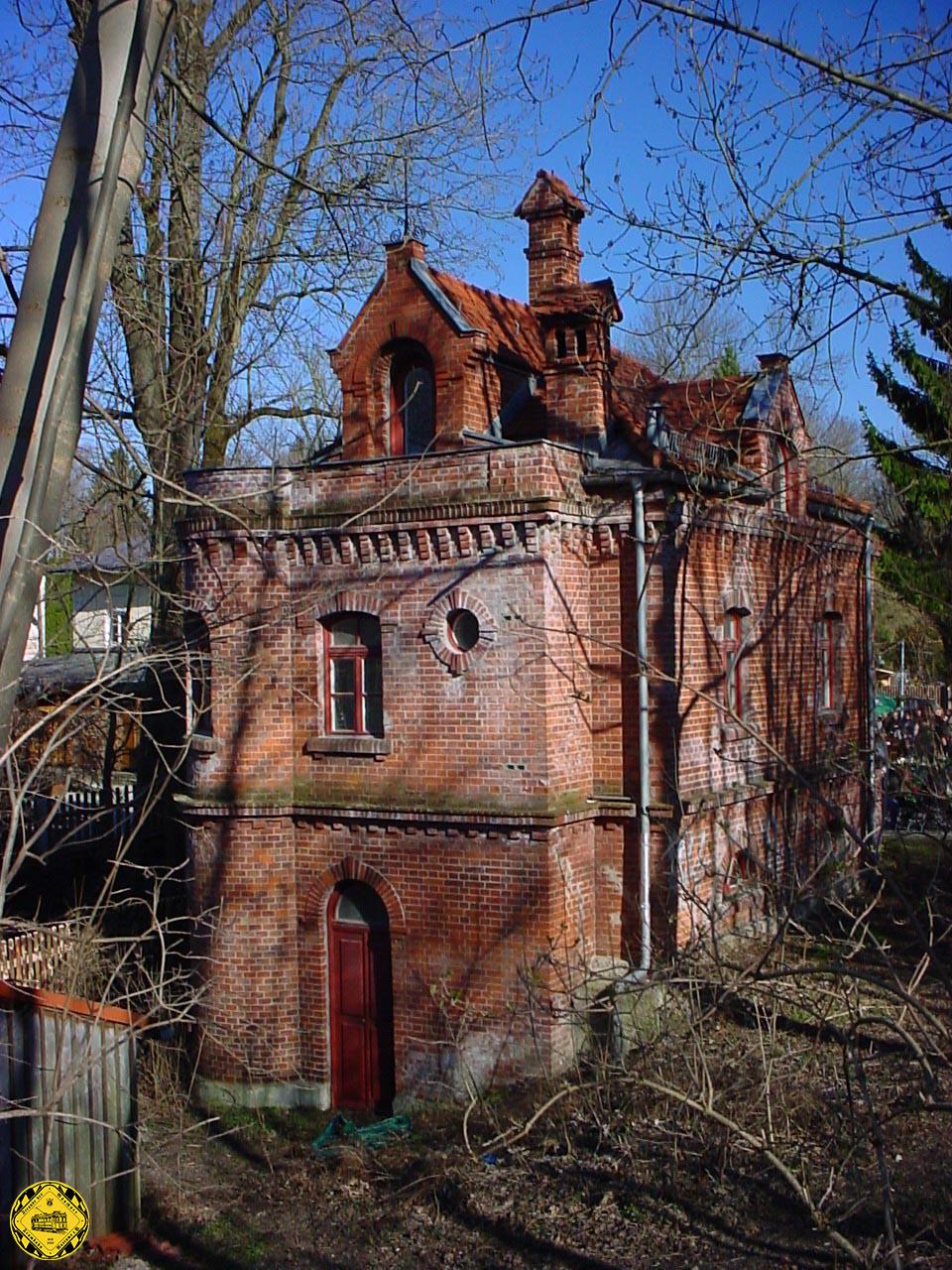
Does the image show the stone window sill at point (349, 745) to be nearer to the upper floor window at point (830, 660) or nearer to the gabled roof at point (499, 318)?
the gabled roof at point (499, 318)

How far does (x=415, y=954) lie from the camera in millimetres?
13906

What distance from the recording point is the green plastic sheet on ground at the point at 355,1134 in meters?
12.9

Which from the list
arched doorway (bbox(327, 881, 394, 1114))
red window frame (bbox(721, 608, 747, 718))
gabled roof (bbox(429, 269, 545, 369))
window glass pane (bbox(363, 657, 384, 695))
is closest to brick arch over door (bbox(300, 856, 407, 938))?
arched doorway (bbox(327, 881, 394, 1114))

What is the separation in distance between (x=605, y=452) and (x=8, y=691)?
1151 centimetres

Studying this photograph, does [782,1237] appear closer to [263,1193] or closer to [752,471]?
[263,1193]

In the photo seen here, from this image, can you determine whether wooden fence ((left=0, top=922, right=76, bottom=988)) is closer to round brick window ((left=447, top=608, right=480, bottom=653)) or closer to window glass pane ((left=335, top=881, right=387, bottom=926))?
window glass pane ((left=335, top=881, right=387, bottom=926))

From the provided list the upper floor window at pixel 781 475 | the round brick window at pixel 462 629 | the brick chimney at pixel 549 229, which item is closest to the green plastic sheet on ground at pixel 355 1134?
the round brick window at pixel 462 629

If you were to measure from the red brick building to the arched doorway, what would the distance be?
0.03 metres

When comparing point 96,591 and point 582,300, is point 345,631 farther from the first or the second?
point 96,591

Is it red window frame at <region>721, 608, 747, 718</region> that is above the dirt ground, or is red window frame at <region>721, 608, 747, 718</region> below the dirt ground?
above

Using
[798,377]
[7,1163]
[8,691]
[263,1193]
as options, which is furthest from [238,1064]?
[8,691]

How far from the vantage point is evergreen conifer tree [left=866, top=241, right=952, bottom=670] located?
11.4 metres

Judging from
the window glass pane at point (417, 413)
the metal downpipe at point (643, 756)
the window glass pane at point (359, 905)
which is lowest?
the window glass pane at point (359, 905)

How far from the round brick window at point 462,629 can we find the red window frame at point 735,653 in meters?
3.15
